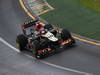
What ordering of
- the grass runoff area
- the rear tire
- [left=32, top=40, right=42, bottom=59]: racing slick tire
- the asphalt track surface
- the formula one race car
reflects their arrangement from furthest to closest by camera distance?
the grass runoff area, the rear tire, the formula one race car, [left=32, top=40, right=42, bottom=59]: racing slick tire, the asphalt track surface

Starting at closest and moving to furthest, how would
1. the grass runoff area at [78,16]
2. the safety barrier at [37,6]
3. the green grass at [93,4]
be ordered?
the grass runoff area at [78,16], the green grass at [93,4], the safety barrier at [37,6]

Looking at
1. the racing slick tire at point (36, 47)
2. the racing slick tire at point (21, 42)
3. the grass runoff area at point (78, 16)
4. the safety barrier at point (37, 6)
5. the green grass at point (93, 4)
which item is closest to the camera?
the racing slick tire at point (36, 47)

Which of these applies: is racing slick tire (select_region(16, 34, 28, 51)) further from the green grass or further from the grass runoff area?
the green grass

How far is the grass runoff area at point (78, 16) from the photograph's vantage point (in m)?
26.2

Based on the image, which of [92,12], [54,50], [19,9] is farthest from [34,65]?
[19,9]

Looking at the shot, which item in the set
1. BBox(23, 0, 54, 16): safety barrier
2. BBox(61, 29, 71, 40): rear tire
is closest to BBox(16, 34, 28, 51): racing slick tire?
BBox(61, 29, 71, 40): rear tire

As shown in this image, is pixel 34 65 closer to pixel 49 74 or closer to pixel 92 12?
pixel 49 74

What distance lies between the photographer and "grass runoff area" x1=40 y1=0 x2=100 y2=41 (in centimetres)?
2622

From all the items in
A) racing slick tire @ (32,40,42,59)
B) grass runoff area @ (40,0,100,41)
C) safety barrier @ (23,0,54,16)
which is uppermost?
racing slick tire @ (32,40,42,59)

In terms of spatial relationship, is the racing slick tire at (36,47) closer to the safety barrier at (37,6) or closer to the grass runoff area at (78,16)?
the grass runoff area at (78,16)

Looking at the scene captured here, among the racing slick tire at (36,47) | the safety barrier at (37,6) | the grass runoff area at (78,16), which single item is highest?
the racing slick tire at (36,47)

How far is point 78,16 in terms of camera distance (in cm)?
2889

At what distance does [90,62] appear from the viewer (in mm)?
21625

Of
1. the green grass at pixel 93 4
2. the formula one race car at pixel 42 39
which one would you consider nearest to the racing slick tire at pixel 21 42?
the formula one race car at pixel 42 39
